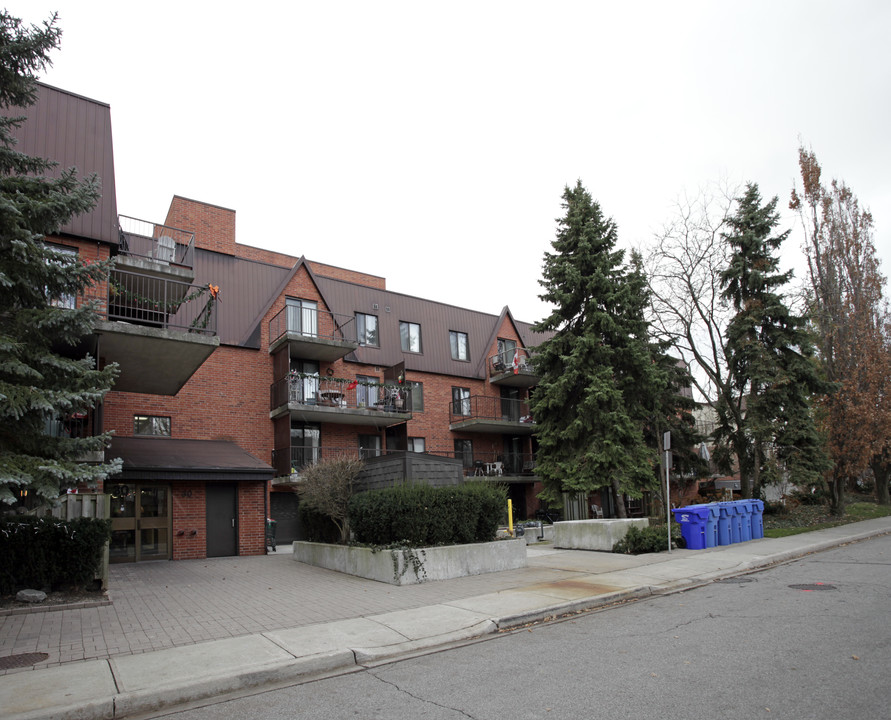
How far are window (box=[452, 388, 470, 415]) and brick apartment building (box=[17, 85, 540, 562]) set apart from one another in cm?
8

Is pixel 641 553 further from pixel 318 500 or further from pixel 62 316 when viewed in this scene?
pixel 62 316

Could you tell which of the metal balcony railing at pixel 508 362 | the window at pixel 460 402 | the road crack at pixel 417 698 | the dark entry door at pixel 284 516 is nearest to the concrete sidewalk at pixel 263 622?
the road crack at pixel 417 698

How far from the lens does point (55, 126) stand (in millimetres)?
14477

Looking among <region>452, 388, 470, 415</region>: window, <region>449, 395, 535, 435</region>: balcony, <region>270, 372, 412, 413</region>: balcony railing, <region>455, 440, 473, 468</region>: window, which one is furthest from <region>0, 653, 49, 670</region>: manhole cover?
<region>452, 388, 470, 415</region>: window

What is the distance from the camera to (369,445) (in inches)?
947

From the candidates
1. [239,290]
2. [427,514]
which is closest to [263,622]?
[427,514]

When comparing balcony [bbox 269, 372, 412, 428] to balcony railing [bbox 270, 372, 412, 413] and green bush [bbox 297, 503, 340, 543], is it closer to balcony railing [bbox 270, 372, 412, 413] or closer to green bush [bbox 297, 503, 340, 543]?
balcony railing [bbox 270, 372, 412, 413]

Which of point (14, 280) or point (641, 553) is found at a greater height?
point (14, 280)

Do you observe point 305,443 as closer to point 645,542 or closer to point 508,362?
point 508,362

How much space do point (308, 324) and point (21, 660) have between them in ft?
56.1

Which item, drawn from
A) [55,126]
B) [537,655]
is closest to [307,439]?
[55,126]

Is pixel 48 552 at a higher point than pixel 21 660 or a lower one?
higher

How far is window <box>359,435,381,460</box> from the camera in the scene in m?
23.6

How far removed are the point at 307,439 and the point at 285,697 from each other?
56.9ft
